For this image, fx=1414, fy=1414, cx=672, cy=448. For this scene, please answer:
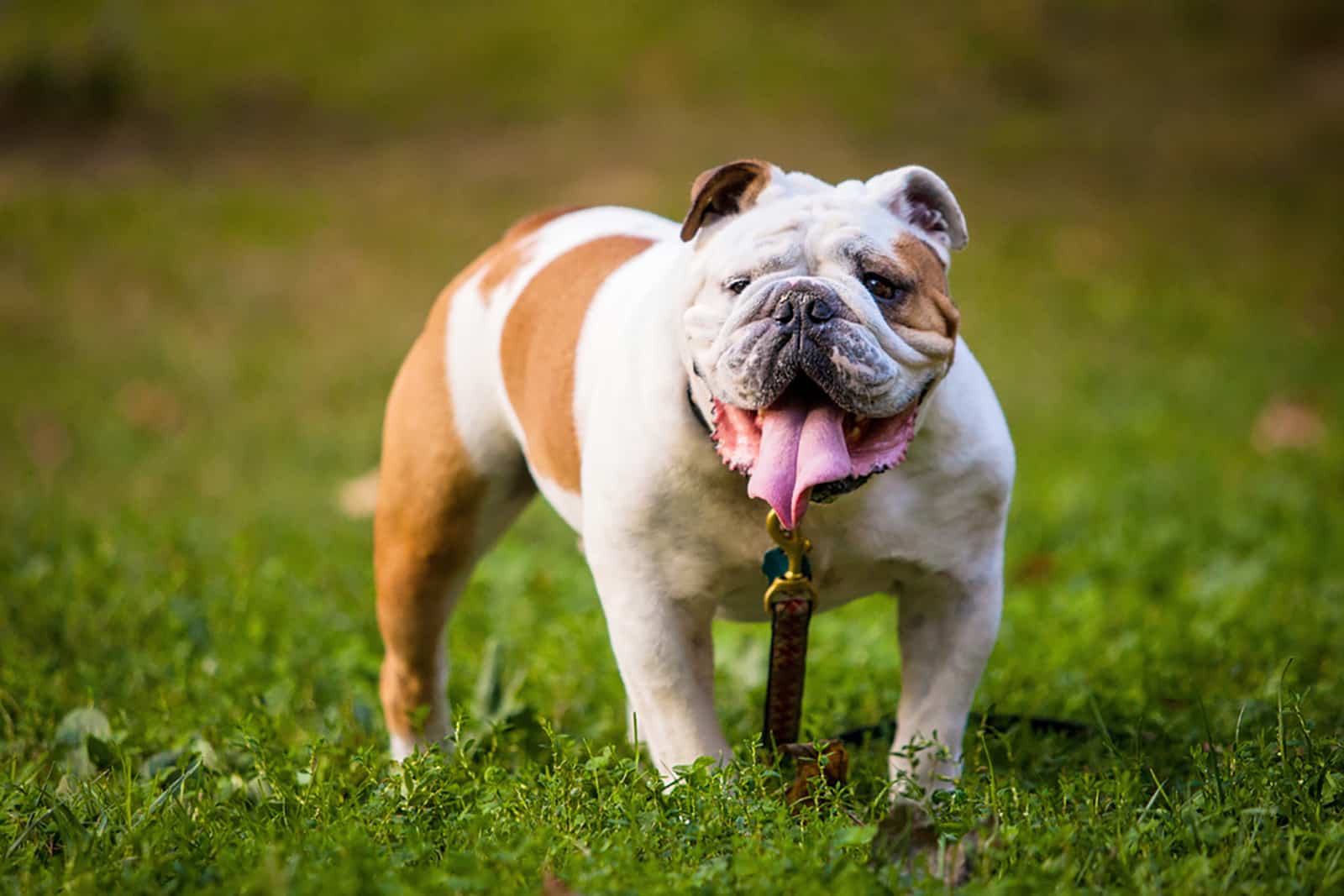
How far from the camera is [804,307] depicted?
2.54 metres

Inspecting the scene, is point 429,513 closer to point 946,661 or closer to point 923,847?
point 946,661

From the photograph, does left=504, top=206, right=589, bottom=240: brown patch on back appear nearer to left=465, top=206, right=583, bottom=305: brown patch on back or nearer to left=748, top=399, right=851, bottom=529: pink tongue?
left=465, top=206, right=583, bottom=305: brown patch on back

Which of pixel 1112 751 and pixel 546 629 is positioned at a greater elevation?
pixel 1112 751

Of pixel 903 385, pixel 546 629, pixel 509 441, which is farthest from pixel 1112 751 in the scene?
pixel 546 629

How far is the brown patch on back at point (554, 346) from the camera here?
10.6 feet

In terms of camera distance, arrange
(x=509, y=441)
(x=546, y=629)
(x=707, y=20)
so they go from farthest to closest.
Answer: (x=707, y=20)
(x=546, y=629)
(x=509, y=441)

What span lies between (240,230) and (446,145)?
240cm

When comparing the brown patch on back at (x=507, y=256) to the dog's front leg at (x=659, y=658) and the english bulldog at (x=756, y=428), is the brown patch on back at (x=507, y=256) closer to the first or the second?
the english bulldog at (x=756, y=428)

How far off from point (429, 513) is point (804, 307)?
4.63ft

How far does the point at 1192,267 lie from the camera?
11.1 m

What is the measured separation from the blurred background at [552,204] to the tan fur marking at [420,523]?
204 millimetres

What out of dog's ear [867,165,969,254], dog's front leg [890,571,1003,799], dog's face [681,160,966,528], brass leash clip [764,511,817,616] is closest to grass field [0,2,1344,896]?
dog's front leg [890,571,1003,799]

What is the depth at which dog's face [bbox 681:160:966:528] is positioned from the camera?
2531 millimetres

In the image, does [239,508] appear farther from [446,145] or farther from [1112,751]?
[446,145]
